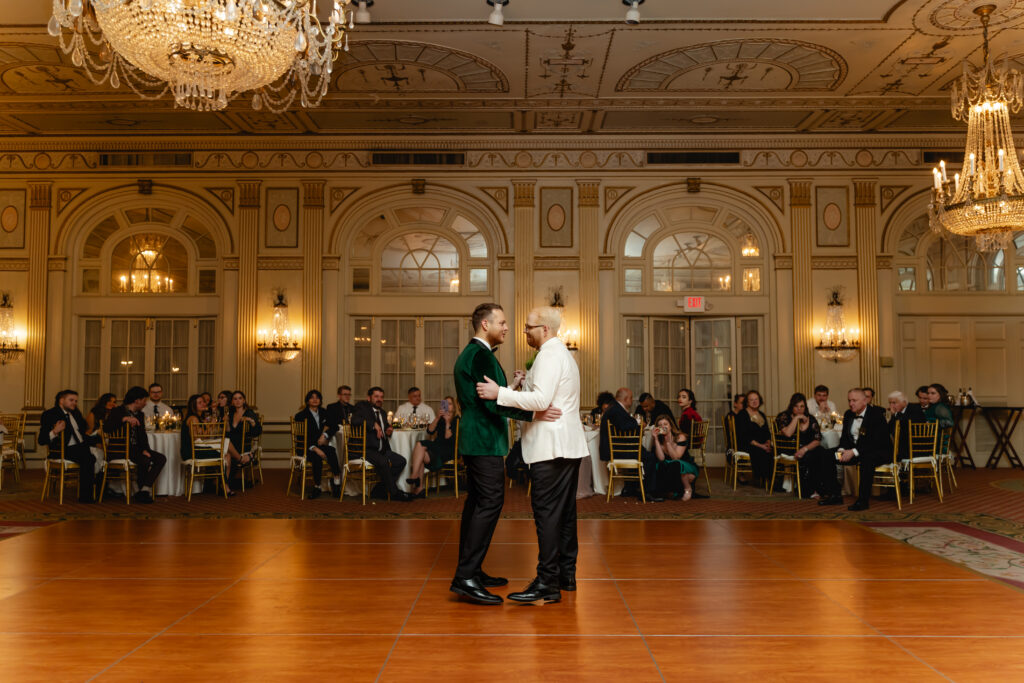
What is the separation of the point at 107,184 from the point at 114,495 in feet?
18.2

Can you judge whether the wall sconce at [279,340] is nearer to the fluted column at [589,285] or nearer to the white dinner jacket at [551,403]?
the fluted column at [589,285]

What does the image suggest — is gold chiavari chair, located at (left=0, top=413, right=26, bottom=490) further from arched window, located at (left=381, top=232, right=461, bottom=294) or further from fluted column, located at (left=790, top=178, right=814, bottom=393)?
fluted column, located at (left=790, top=178, right=814, bottom=393)

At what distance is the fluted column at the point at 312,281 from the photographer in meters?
11.5

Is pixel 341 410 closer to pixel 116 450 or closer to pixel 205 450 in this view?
pixel 205 450

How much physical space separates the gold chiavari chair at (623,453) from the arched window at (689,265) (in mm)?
4259

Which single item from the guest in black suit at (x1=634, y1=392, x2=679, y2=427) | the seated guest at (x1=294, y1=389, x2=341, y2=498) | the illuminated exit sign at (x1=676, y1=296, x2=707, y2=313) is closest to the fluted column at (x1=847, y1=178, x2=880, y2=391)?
the illuminated exit sign at (x1=676, y1=296, x2=707, y2=313)

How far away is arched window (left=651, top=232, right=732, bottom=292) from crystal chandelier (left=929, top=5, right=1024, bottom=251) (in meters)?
4.20

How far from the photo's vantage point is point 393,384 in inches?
465

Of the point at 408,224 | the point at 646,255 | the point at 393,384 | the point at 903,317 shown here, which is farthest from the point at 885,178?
the point at 393,384

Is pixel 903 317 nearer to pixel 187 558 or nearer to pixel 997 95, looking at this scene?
pixel 997 95

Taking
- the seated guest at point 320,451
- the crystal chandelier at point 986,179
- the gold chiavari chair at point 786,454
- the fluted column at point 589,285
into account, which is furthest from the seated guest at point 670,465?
the seated guest at point 320,451

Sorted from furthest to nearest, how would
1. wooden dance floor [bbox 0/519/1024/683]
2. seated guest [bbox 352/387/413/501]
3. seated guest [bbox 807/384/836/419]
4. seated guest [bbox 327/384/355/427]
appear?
1. seated guest [bbox 807/384/836/419]
2. seated guest [bbox 327/384/355/427]
3. seated guest [bbox 352/387/413/501]
4. wooden dance floor [bbox 0/519/1024/683]

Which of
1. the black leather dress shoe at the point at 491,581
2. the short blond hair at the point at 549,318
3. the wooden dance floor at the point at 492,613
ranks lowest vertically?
the wooden dance floor at the point at 492,613

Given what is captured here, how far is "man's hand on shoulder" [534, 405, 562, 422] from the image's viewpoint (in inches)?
161
